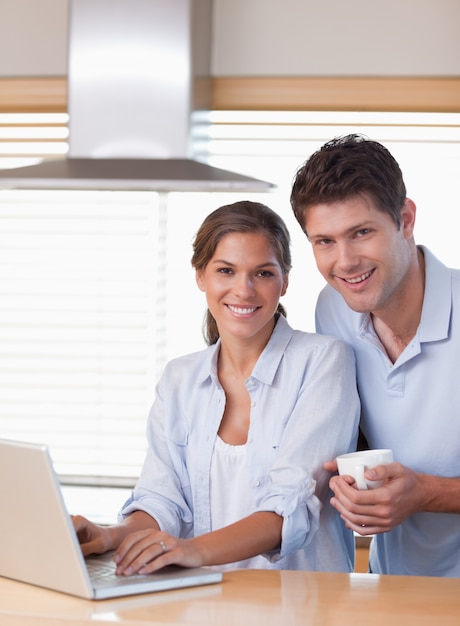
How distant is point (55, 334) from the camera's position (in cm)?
312

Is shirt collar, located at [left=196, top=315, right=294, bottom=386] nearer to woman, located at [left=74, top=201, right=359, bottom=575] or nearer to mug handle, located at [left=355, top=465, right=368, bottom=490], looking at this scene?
woman, located at [left=74, top=201, right=359, bottom=575]

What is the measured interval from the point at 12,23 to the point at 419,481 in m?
2.10

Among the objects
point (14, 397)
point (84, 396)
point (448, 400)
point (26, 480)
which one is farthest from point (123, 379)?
point (26, 480)

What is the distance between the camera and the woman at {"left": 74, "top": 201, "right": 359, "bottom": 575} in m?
1.75

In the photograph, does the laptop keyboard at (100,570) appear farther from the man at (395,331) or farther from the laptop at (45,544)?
the man at (395,331)

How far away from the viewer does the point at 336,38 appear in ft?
9.36

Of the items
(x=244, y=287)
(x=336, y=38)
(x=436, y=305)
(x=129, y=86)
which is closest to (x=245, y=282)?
(x=244, y=287)

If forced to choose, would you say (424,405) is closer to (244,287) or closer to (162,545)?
(244,287)

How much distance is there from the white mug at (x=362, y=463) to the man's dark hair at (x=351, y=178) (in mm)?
480

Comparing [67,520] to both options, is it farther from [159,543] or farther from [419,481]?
[419,481]

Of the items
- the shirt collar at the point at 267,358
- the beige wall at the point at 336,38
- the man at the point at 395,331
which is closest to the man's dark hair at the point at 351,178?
the man at the point at 395,331

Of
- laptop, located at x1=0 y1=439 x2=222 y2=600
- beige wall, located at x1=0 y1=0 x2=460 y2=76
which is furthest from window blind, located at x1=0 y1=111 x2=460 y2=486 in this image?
laptop, located at x1=0 y1=439 x2=222 y2=600

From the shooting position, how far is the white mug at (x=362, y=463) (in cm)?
157

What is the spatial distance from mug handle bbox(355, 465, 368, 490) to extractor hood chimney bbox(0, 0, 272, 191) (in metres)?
0.78
